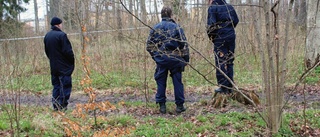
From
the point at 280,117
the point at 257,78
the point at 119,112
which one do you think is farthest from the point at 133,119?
the point at 257,78

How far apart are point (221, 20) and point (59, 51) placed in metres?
3.32

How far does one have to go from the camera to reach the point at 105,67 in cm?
1227

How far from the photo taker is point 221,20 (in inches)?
260

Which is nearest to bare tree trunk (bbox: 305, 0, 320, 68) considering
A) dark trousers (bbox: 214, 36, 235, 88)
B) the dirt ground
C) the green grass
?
the dirt ground

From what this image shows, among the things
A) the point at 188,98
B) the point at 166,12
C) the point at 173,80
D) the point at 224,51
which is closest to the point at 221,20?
the point at 224,51

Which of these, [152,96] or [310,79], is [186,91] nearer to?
[152,96]

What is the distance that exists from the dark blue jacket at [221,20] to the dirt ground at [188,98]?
1.45 metres

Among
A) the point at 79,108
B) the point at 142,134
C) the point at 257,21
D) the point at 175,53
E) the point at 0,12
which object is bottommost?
the point at 142,134

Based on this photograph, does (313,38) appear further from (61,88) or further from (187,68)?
(61,88)

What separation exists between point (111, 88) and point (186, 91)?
2399 mm

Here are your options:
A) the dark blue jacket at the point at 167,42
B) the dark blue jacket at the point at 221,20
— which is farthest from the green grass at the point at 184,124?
the dark blue jacket at the point at 221,20

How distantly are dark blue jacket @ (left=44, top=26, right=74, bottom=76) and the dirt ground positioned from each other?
1059mm

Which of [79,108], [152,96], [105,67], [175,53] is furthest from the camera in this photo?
[105,67]

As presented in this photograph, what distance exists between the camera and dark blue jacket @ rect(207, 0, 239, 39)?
6.54 m
